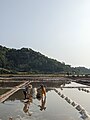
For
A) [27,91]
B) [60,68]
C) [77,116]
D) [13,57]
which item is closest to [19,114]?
[77,116]

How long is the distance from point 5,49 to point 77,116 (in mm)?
91731

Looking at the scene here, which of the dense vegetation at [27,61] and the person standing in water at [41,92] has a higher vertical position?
the dense vegetation at [27,61]

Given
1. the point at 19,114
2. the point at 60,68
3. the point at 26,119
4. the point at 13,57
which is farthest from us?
the point at 60,68

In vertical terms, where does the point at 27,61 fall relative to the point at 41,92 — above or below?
above

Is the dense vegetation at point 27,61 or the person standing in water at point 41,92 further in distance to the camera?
the dense vegetation at point 27,61

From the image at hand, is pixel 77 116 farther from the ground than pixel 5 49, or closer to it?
closer to it

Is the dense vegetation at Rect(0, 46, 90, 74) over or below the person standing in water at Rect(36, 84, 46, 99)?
over

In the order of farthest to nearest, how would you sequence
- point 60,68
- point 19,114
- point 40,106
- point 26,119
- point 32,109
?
point 60,68 → point 40,106 → point 32,109 → point 19,114 → point 26,119

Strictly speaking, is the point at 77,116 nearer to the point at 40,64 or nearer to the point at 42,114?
the point at 42,114

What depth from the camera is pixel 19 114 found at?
1302cm

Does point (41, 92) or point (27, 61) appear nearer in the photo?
point (41, 92)

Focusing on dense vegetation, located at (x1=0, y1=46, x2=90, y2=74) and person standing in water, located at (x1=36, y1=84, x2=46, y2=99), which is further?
dense vegetation, located at (x1=0, y1=46, x2=90, y2=74)

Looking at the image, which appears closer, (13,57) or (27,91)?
(27,91)

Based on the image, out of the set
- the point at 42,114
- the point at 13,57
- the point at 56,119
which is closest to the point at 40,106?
the point at 42,114
